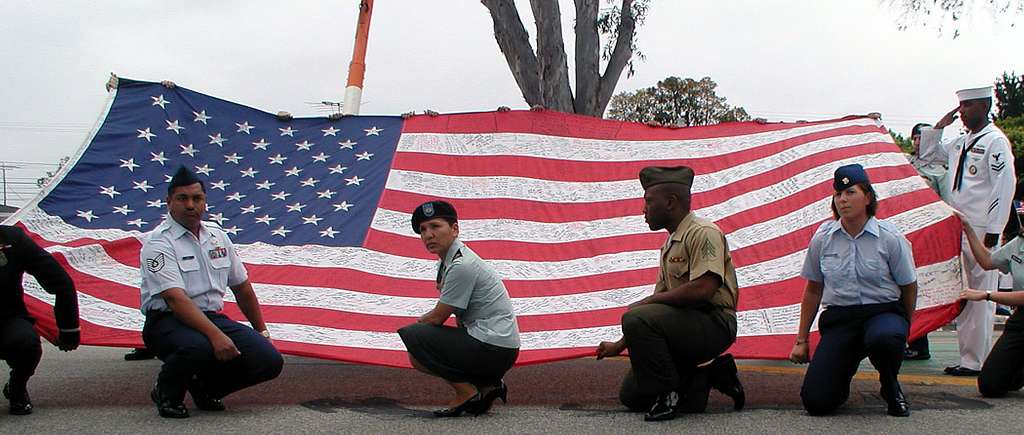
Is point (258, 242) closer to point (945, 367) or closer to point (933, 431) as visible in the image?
point (933, 431)

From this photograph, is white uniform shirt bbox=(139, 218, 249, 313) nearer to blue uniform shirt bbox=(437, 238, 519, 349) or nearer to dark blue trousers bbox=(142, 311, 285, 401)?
dark blue trousers bbox=(142, 311, 285, 401)

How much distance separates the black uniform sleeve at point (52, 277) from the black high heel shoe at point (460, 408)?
6.21 ft

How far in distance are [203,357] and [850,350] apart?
10.2 feet

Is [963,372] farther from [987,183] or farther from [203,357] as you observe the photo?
[203,357]

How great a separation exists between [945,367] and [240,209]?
4824 millimetres

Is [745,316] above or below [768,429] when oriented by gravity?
above

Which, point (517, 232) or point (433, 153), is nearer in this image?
point (517, 232)

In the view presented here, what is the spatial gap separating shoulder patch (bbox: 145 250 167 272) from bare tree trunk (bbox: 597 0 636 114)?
350 inches

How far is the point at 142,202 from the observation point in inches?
230

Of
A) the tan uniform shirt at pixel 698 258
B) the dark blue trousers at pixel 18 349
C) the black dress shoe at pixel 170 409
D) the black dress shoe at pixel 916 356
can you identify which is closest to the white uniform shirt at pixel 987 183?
the black dress shoe at pixel 916 356

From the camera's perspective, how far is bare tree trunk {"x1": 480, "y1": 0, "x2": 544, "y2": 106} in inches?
480

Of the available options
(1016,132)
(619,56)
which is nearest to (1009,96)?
(1016,132)

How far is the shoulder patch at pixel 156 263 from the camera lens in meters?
4.29

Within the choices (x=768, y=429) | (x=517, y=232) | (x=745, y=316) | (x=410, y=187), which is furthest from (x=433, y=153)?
(x=768, y=429)
